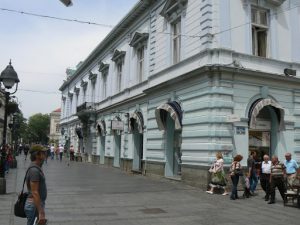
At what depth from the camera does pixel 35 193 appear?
5609 mm

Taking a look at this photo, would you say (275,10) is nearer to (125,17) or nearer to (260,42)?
(260,42)

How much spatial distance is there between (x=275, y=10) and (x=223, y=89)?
18.0 ft

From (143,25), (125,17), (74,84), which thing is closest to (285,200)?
(143,25)

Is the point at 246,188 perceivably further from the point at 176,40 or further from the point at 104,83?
the point at 104,83

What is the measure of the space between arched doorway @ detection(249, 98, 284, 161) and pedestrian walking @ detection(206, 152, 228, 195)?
263 centimetres

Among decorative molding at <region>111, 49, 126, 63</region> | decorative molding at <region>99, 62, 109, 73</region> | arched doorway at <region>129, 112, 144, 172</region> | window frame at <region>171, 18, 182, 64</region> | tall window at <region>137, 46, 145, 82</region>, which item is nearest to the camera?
window frame at <region>171, 18, 182, 64</region>

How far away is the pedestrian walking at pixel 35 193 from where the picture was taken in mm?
5590

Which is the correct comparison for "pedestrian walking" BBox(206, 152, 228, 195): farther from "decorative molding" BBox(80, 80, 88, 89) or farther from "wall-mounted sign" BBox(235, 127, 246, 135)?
"decorative molding" BBox(80, 80, 88, 89)

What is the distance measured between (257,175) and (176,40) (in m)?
8.40

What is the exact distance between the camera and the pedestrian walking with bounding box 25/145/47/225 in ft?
18.3

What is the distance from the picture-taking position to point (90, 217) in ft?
33.4

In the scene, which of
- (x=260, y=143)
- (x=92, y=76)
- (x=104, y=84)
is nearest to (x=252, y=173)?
(x=260, y=143)

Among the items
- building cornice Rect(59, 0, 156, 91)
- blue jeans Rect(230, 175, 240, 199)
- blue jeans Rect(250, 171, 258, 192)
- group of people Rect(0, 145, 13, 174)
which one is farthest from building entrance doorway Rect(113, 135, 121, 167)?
blue jeans Rect(230, 175, 240, 199)

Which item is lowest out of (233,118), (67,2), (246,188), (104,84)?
(246,188)
